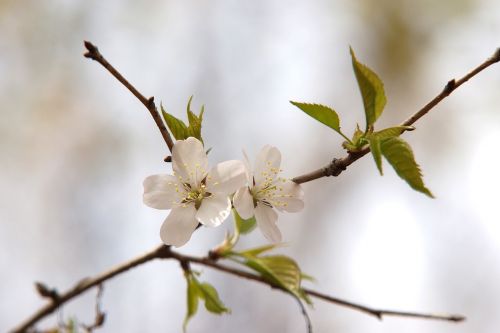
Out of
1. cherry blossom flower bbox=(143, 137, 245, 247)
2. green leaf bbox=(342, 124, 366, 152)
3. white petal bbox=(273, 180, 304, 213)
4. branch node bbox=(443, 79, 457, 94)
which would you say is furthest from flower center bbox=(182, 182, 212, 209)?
branch node bbox=(443, 79, 457, 94)

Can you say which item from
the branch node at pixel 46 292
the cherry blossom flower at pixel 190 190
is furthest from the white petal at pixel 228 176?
the branch node at pixel 46 292

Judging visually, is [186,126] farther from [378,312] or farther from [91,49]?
[378,312]

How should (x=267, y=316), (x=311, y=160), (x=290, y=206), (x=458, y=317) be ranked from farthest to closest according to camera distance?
(x=311, y=160)
(x=267, y=316)
(x=290, y=206)
(x=458, y=317)

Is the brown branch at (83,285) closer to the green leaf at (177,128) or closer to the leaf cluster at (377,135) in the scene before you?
the green leaf at (177,128)

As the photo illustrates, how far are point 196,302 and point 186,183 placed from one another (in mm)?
197

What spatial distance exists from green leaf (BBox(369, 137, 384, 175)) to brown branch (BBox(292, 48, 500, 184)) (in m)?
0.04

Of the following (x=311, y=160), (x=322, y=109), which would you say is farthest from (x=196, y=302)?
(x=311, y=160)

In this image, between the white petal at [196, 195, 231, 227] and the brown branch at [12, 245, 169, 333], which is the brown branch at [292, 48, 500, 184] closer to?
the white petal at [196, 195, 231, 227]

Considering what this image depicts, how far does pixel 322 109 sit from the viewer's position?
2.23 feet

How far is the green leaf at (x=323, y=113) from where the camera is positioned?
0.68m

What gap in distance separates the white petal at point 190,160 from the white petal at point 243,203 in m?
0.07

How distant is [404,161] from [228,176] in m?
0.23

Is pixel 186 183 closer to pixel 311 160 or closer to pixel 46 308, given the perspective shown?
pixel 46 308

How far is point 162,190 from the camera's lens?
0.75 metres
